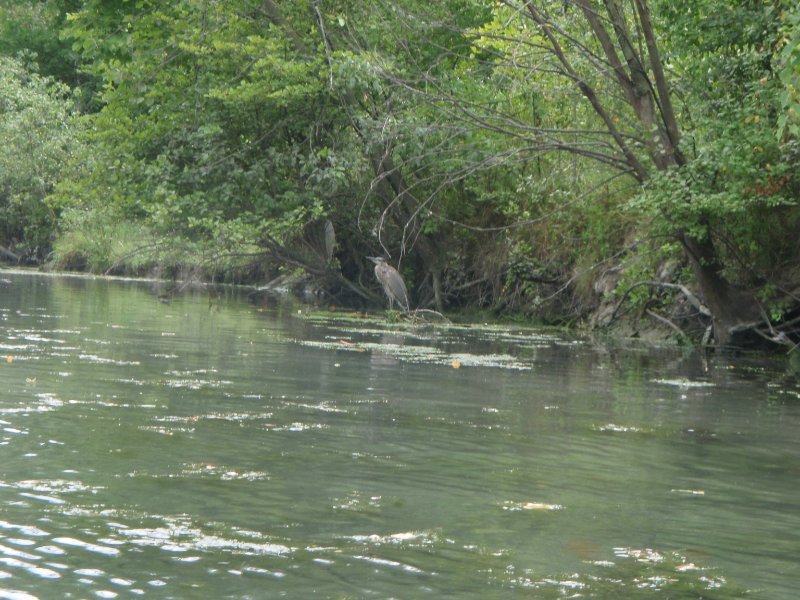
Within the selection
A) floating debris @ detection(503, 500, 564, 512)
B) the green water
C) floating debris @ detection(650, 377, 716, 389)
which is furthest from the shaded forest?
floating debris @ detection(503, 500, 564, 512)

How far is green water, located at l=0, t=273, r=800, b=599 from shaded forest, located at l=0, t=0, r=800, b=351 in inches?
134

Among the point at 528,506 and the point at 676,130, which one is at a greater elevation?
the point at 676,130

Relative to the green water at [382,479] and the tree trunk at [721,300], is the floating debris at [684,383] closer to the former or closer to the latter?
the green water at [382,479]

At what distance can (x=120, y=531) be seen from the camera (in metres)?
5.24

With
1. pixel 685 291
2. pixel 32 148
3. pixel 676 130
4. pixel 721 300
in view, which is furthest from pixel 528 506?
pixel 32 148

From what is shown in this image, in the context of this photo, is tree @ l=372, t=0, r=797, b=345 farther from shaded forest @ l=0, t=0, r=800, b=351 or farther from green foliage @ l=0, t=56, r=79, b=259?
green foliage @ l=0, t=56, r=79, b=259

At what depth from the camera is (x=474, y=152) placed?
1920cm

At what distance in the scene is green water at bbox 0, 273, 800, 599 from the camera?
481cm

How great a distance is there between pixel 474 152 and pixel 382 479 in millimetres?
12909

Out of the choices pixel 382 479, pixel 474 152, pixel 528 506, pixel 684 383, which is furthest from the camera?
pixel 474 152

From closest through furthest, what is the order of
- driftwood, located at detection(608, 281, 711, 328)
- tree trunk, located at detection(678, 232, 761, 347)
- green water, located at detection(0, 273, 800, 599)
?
green water, located at detection(0, 273, 800, 599) → tree trunk, located at detection(678, 232, 761, 347) → driftwood, located at detection(608, 281, 711, 328)

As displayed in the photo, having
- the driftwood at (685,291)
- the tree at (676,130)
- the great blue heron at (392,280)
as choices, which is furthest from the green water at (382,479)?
the great blue heron at (392,280)

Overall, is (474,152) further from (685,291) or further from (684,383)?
(684,383)

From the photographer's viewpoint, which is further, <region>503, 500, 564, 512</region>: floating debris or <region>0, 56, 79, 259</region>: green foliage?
<region>0, 56, 79, 259</region>: green foliage
